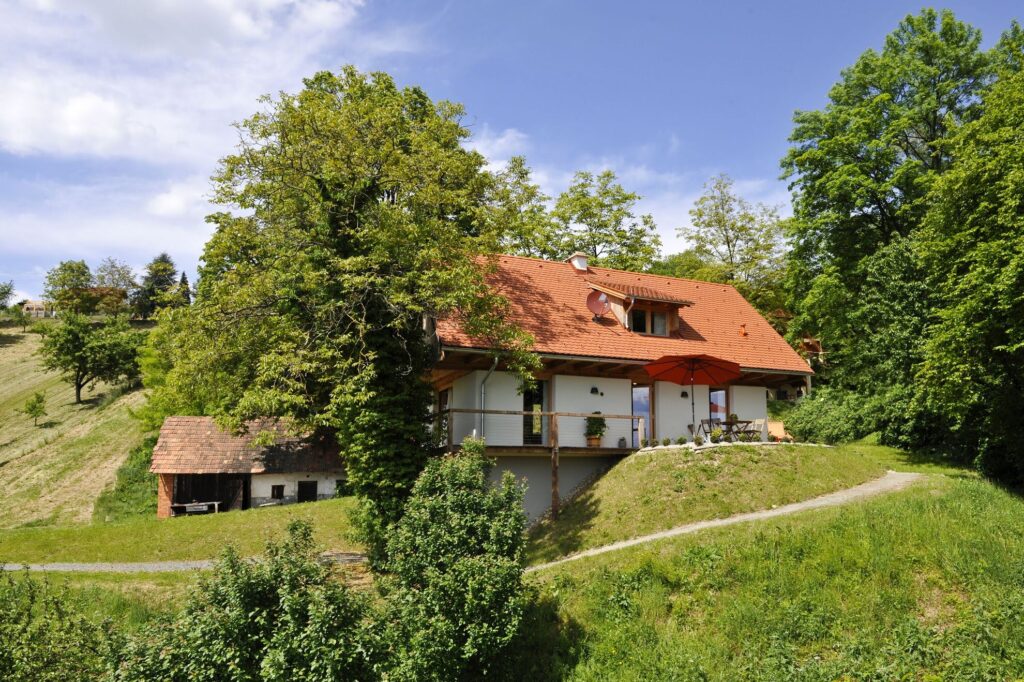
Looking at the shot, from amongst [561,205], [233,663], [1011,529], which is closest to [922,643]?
[1011,529]

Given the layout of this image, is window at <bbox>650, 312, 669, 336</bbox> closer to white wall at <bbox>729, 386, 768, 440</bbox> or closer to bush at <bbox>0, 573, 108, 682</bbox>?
white wall at <bbox>729, 386, 768, 440</bbox>

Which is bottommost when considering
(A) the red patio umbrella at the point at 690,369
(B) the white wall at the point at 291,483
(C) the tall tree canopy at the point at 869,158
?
(B) the white wall at the point at 291,483

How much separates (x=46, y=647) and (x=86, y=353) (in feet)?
170

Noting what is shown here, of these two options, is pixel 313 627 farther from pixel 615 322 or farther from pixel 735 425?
pixel 615 322

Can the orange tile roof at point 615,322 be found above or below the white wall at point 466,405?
above

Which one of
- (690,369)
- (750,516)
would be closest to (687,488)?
(750,516)

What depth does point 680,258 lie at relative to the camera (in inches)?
1879

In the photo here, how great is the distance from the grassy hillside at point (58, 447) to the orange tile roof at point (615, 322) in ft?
77.0

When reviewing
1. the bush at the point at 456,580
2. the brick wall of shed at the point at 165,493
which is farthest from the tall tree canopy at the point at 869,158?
the brick wall of shed at the point at 165,493

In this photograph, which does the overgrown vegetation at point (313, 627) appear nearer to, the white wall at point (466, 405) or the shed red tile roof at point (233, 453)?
the white wall at point (466, 405)

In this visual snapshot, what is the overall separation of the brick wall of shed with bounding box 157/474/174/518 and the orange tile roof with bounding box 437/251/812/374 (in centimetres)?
1878

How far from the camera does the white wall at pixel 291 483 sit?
1286 inches

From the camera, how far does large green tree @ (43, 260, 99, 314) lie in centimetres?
7906

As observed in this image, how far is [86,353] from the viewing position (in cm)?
5616
